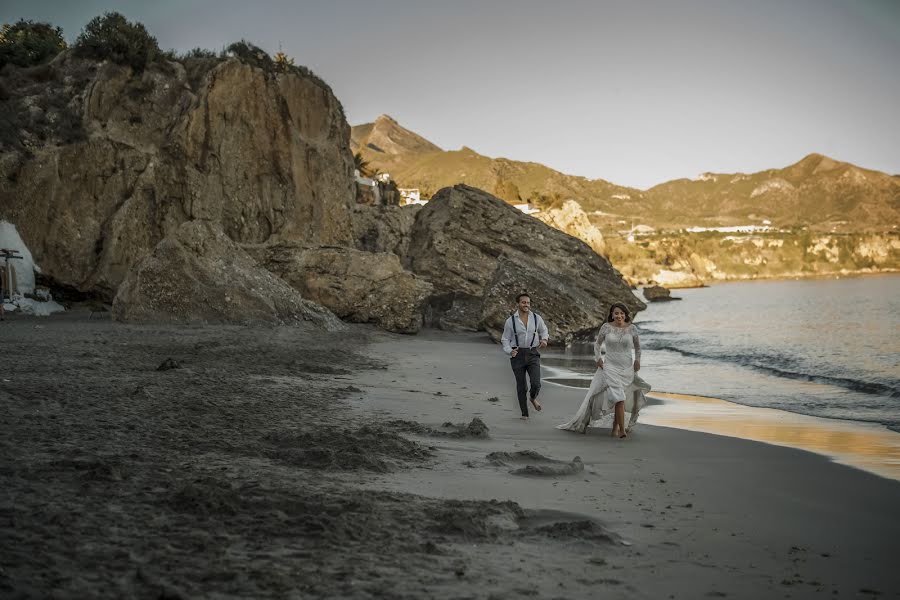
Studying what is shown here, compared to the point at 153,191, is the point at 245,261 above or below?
below

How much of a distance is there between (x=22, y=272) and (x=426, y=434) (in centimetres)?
1684

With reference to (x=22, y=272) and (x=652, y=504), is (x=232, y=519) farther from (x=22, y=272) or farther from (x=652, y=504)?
(x=22, y=272)

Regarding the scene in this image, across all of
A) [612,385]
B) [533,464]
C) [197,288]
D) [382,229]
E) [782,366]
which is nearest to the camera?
[533,464]

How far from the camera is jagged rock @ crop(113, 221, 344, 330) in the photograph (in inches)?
637

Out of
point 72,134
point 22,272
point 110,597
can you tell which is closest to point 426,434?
point 110,597

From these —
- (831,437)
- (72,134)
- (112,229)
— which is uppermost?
(72,134)

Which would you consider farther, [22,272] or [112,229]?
[112,229]

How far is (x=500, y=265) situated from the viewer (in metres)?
21.2

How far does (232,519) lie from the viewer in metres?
4.01

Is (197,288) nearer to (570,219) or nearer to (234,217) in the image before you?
(234,217)

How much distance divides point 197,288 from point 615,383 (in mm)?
10724

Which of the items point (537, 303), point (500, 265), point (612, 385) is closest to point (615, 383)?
point (612, 385)

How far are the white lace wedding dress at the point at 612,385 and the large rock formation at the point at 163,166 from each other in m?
Answer: 16.4

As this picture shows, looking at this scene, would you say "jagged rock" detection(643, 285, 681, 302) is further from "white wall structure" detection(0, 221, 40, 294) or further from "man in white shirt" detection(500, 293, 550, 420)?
"man in white shirt" detection(500, 293, 550, 420)
